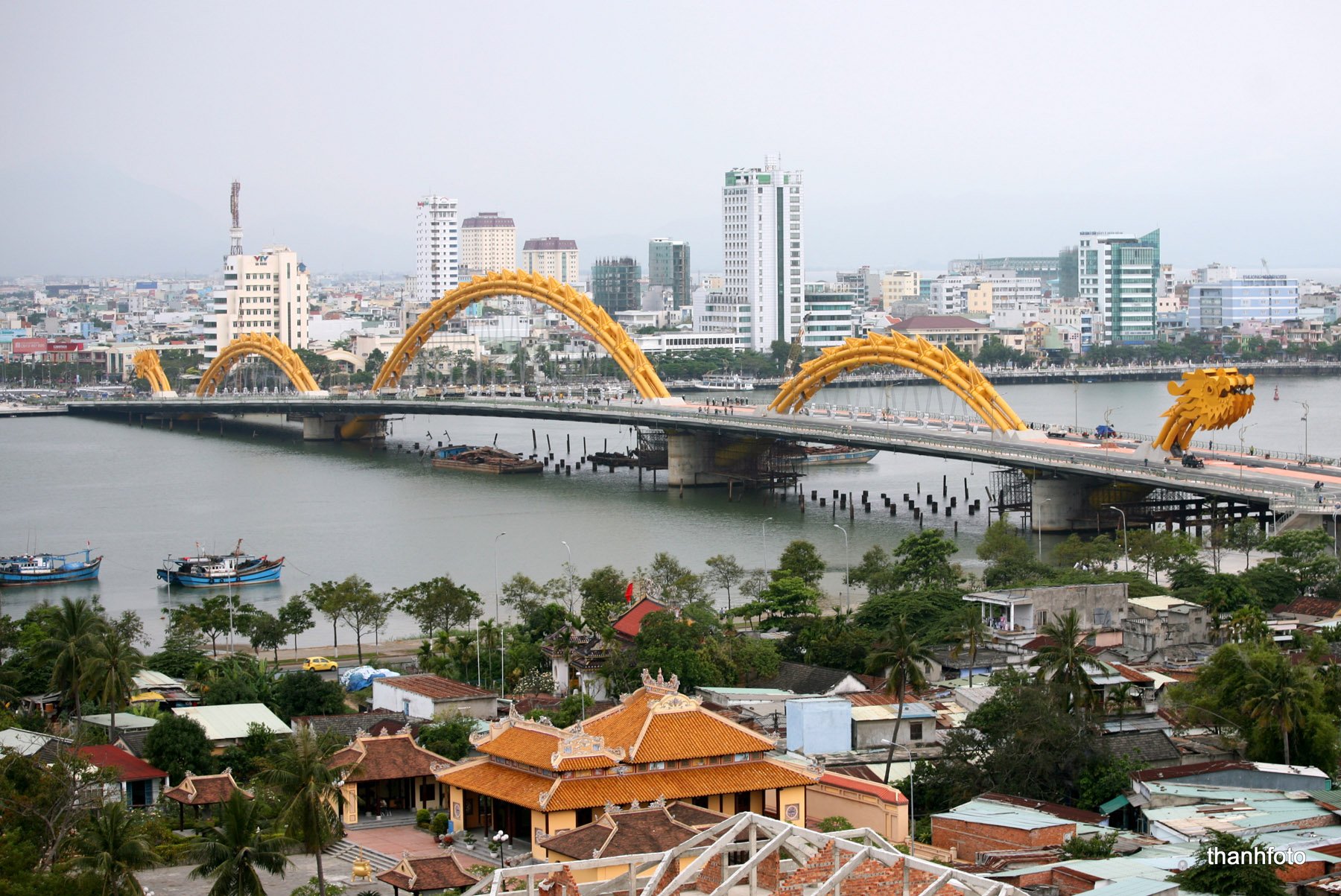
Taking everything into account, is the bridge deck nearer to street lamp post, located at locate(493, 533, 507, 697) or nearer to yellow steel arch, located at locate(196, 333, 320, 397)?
yellow steel arch, located at locate(196, 333, 320, 397)

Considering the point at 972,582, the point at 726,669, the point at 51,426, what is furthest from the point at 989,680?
the point at 51,426

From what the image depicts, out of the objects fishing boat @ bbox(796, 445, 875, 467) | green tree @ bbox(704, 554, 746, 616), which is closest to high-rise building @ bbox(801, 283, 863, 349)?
fishing boat @ bbox(796, 445, 875, 467)

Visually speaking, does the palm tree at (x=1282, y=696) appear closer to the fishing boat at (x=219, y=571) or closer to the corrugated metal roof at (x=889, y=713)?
the corrugated metal roof at (x=889, y=713)

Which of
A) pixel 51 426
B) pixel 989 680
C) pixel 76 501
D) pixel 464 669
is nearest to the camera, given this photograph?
pixel 989 680

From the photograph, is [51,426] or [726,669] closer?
[726,669]

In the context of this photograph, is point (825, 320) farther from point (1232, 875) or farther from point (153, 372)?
point (1232, 875)

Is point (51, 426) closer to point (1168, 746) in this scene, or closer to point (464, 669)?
point (464, 669)
